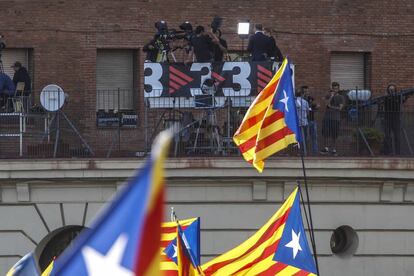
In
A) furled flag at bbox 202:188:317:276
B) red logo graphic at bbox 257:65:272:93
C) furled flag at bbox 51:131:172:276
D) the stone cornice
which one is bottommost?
furled flag at bbox 202:188:317:276

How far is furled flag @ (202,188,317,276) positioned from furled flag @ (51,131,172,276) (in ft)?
29.9

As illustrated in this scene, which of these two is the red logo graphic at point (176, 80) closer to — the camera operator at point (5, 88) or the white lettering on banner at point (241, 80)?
the white lettering on banner at point (241, 80)

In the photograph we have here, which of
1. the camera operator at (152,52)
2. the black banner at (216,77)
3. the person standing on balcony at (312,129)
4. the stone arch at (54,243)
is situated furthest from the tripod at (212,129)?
the stone arch at (54,243)

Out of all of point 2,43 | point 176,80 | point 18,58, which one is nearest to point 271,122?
point 176,80

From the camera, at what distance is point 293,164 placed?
22.2 meters

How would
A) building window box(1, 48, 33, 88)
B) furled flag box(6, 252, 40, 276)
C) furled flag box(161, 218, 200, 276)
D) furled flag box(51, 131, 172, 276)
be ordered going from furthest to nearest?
building window box(1, 48, 33, 88), furled flag box(161, 218, 200, 276), furled flag box(6, 252, 40, 276), furled flag box(51, 131, 172, 276)

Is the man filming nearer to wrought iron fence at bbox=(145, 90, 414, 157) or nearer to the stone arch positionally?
wrought iron fence at bbox=(145, 90, 414, 157)

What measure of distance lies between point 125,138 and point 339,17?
18.3 ft

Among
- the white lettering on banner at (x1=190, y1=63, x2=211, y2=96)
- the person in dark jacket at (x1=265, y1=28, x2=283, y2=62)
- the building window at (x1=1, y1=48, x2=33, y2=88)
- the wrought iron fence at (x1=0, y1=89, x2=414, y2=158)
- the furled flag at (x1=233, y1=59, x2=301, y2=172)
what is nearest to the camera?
the furled flag at (x1=233, y1=59, x2=301, y2=172)

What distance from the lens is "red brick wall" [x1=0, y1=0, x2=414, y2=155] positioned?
80.1 ft

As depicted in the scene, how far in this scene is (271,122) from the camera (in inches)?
691

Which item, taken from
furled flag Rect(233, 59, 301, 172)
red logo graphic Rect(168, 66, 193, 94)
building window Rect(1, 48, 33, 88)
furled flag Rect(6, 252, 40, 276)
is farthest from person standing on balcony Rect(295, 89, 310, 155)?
furled flag Rect(6, 252, 40, 276)

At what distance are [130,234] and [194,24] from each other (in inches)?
758

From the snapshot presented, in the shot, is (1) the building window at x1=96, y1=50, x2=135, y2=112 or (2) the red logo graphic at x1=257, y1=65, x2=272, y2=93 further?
(1) the building window at x1=96, y1=50, x2=135, y2=112
